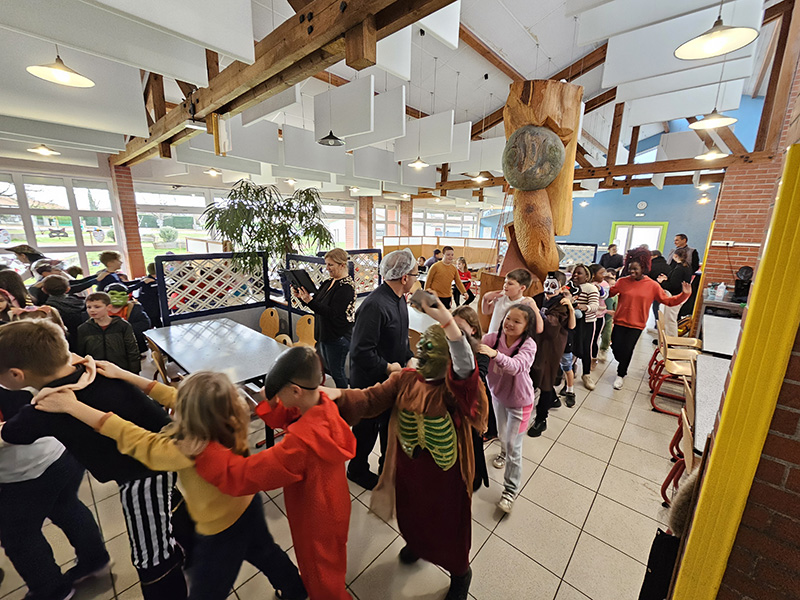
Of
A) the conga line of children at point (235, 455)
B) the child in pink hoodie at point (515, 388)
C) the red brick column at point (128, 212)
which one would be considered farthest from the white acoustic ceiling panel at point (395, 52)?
the red brick column at point (128, 212)

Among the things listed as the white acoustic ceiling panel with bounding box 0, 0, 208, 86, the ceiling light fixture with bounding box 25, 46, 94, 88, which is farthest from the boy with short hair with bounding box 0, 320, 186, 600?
the ceiling light fixture with bounding box 25, 46, 94, 88

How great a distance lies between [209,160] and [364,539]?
624cm

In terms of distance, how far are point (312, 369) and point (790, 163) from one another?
131 cm

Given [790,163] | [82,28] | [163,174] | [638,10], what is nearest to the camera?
[790,163]

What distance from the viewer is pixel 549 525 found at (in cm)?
184

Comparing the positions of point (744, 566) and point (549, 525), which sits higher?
point (744, 566)

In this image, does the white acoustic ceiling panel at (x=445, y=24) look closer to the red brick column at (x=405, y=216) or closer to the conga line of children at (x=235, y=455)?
the conga line of children at (x=235, y=455)

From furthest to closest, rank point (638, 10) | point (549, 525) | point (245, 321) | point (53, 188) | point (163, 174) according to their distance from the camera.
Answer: point (163, 174), point (53, 188), point (245, 321), point (638, 10), point (549, 525)

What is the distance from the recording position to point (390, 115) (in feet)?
14.4

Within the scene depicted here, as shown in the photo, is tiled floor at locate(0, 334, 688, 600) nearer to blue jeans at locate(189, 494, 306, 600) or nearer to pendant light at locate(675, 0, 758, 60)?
blue jeans at locate(189, 494, 306, 600)

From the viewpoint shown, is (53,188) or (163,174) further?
(163,174)

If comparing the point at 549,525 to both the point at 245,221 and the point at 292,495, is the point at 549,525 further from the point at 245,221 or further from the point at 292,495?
the point at 245,221

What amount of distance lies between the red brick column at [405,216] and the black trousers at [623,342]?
9.73 meters

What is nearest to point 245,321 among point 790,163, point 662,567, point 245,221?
point 245,221
